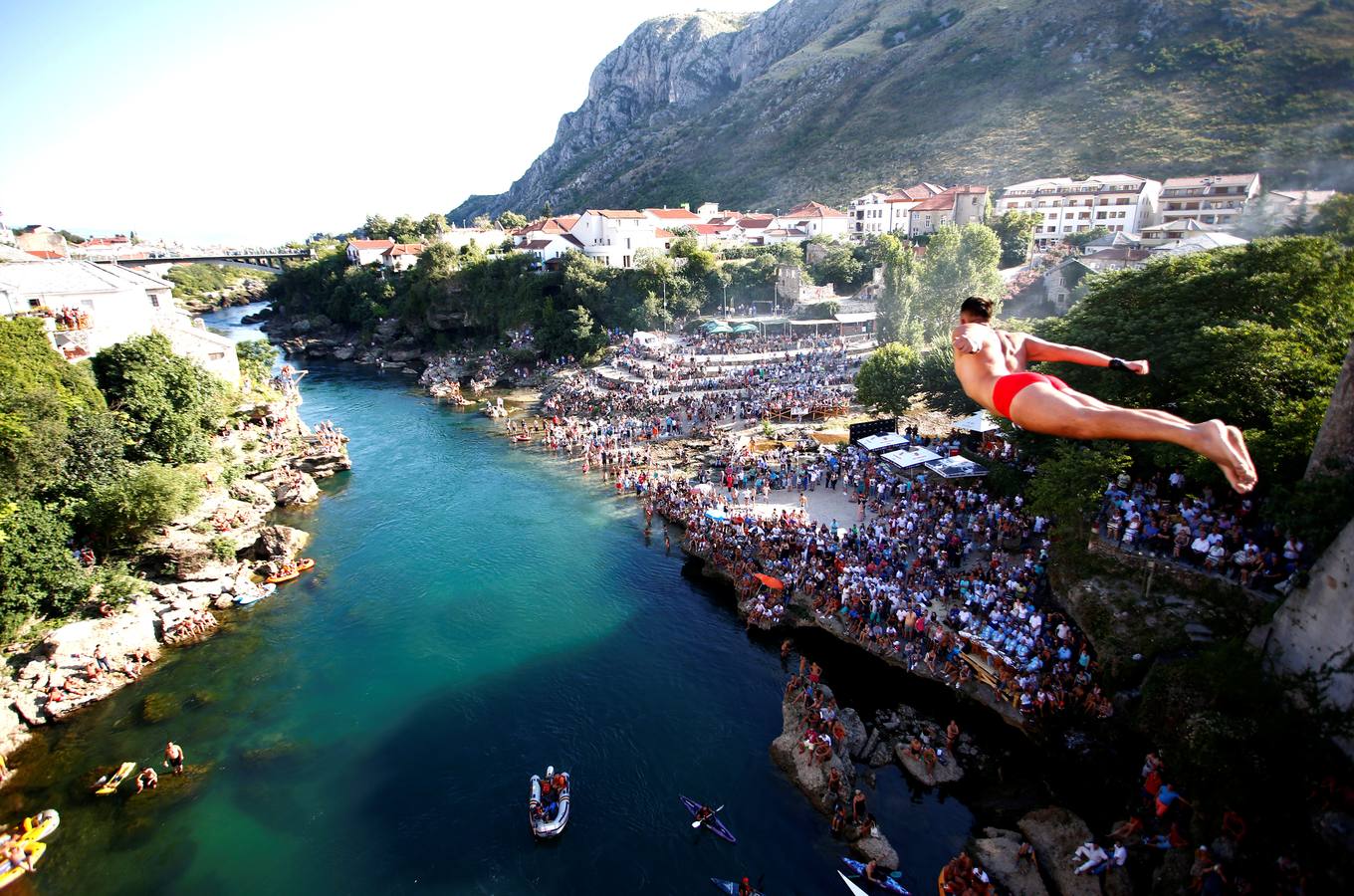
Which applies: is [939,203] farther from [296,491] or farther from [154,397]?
[154,397]

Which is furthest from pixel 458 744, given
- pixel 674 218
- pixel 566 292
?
pixel 674 218

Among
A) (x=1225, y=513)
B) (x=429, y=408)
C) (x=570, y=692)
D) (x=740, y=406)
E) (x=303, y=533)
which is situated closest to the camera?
(x=1225, y=513)

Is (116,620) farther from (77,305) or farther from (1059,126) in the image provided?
(1059,126)

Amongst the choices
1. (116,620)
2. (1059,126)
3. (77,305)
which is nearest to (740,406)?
(116,620)

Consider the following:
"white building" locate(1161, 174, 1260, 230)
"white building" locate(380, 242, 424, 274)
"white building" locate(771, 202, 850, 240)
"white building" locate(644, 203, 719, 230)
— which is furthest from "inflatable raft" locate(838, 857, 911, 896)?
"white building" locate(380, 242, 424, 274)

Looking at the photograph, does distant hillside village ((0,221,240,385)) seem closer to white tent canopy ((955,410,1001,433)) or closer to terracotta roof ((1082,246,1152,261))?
white tent canopy ((955,410,1001,433))

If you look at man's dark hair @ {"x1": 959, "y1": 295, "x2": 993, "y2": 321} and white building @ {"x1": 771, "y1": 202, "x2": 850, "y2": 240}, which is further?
white building @ {"x1": 771, "y1": 202, "x2": 850, "y2": 240}

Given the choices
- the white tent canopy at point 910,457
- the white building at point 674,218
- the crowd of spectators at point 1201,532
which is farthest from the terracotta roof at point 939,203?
the crowd of spectators at point 1201,532
